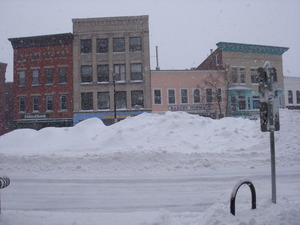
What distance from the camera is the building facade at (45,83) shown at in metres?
28.9

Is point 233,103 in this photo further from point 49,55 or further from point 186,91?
point 49,55

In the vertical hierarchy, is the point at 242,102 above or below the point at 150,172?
above

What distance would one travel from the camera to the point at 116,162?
29.9 ft

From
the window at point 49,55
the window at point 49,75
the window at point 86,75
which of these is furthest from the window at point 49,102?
the window at point 49,55

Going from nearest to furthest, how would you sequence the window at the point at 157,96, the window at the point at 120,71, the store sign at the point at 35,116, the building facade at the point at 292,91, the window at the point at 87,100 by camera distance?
1. the store sign at the point at 35,116
2. the window at the point at 157,96
3. the window at the point at 87,100
4. the window at the point at 120,71
5. the building facade at the point at 292,91

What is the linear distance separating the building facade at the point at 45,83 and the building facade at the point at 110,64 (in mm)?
1163

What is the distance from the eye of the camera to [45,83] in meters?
29.5

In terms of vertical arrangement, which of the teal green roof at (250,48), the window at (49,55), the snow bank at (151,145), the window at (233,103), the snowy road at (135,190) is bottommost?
the snowy road at (135,190)

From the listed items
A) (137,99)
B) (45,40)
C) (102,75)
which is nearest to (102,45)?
(102,75)

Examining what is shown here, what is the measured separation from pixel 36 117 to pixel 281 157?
1087 inches

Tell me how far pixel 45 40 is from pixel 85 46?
491 centimetres

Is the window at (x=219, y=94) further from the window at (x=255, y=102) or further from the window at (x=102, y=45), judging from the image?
the window at (x=102, y=45)

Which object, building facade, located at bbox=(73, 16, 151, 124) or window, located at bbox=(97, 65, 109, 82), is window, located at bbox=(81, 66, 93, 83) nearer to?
building facade, located at bbox=(73, 16, 151, 124)

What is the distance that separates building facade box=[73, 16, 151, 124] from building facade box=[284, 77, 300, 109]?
19.8 meters
